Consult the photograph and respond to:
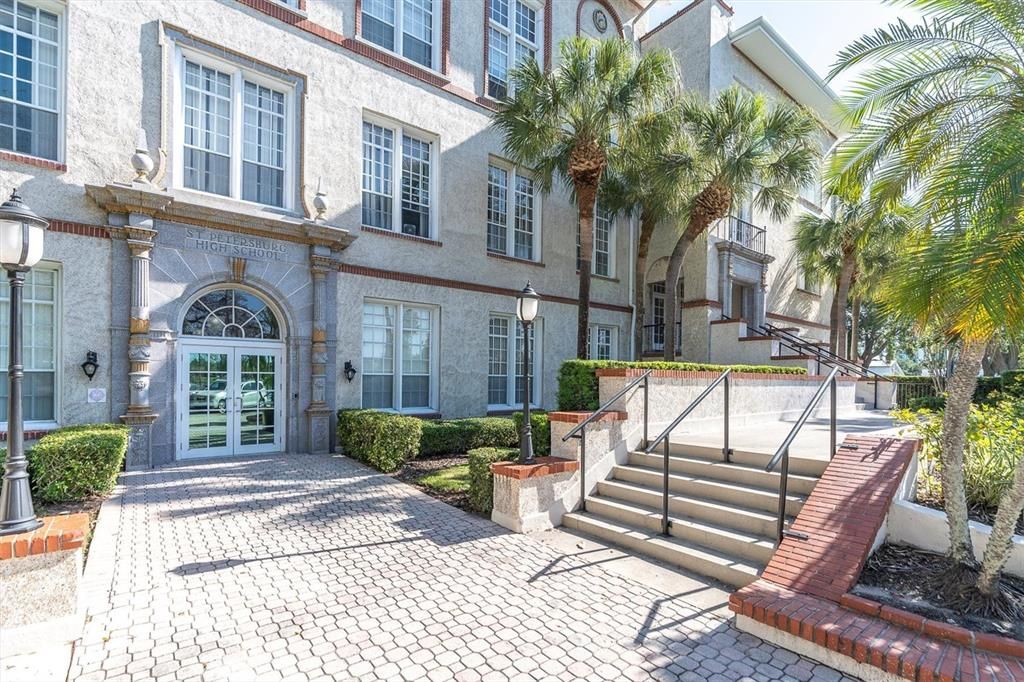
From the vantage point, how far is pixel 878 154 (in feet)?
18.4

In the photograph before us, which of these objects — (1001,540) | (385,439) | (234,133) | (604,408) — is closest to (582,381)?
(604,408)

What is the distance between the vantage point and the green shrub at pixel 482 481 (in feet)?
22.1

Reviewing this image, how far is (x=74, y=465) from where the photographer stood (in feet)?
22.4

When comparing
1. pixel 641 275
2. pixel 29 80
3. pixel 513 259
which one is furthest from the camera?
pixel 641 275

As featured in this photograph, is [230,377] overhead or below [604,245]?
below

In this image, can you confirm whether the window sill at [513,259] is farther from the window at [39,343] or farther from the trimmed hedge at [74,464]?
the trimmed hedge at [74,464]

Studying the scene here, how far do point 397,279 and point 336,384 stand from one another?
2794 millimetres

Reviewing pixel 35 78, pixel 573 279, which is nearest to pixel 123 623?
pixel 35 78

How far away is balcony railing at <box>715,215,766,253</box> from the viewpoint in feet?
55.0

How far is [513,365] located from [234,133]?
27.8ft

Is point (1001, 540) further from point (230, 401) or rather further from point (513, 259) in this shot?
point (513, 259)

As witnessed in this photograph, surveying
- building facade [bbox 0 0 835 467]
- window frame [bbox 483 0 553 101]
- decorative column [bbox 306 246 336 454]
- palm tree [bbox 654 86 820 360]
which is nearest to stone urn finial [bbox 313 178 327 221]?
building facade [bbox 0 0 835 467]

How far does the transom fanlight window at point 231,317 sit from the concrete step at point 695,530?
758 cm

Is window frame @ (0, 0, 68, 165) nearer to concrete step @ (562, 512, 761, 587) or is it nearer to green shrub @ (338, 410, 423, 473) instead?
green shrub @ (338, 410, 423, 473)
